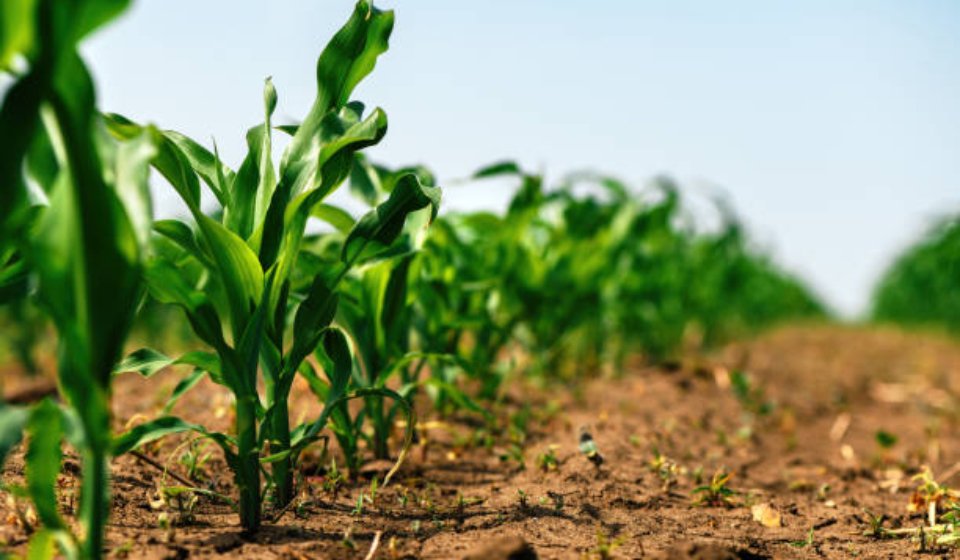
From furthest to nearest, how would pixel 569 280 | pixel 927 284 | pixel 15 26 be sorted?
pixel 927 284
pixel 569 280
pixel 15 26

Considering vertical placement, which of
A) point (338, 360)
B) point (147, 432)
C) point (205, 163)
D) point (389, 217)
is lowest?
point (147, 432)

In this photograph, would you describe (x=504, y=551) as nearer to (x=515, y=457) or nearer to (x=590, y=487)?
(x=590, y=487)

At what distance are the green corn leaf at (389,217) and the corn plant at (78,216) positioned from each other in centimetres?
57

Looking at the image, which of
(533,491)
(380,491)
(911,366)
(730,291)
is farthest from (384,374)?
(911,366)

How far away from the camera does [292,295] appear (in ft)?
6.82

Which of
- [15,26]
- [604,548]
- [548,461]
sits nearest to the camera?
[15,26]

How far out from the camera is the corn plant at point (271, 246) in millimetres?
1505

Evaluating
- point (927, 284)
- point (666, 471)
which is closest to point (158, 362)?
point (666, 471)

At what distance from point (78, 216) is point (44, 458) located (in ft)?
1.37

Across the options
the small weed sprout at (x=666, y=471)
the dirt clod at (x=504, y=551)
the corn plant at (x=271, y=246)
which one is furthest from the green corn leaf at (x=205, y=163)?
the small weed sprout at (x=666, y=471)

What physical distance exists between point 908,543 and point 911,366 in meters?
5.65

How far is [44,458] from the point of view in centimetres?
122

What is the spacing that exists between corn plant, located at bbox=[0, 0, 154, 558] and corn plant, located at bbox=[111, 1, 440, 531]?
1.01ft

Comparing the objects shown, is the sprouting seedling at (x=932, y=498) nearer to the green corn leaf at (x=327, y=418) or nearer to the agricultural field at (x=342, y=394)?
the agricultural field at (x=342, y=394)
